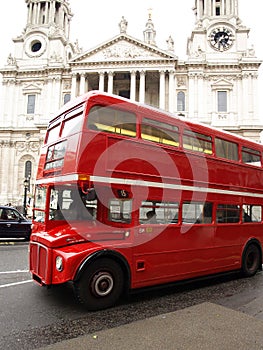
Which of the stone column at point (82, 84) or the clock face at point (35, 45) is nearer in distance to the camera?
the stone column at point (82, 84)

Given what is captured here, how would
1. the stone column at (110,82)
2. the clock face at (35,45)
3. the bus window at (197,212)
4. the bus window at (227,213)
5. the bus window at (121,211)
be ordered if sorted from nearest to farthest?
1. the bus window at (121,211)
2. the bus window at (197,212)
3. the bus window at (227,213)
4. the stone column at (110,82)
5. the clock face at (35,45)

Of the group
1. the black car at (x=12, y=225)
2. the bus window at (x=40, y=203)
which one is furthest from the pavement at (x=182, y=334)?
the black car at (x=12, y=225)

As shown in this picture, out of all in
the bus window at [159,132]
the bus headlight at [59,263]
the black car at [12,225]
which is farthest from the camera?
the black car at [12,225]

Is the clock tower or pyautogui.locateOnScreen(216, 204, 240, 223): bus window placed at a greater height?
the clock tower

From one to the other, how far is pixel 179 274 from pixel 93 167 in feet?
9.90

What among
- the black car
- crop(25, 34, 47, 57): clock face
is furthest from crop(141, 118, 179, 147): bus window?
crop(25, 34, 47, 57): clock face

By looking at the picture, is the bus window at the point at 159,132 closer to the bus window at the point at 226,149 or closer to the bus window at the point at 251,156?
the bus window at the point at 226,149

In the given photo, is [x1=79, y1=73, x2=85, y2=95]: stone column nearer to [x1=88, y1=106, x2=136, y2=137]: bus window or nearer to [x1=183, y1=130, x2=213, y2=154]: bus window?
[x1=183, y1=130, x2=213, y2=154]: bus window

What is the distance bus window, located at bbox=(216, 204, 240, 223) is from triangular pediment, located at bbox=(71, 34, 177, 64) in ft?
119

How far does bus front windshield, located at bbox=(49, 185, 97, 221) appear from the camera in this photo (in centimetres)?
565

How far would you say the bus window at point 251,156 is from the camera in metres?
8.26

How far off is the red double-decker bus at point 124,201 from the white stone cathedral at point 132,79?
34.0 meters

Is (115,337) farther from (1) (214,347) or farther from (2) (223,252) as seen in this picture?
(2) (223,252)

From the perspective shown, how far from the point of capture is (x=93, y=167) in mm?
5367
